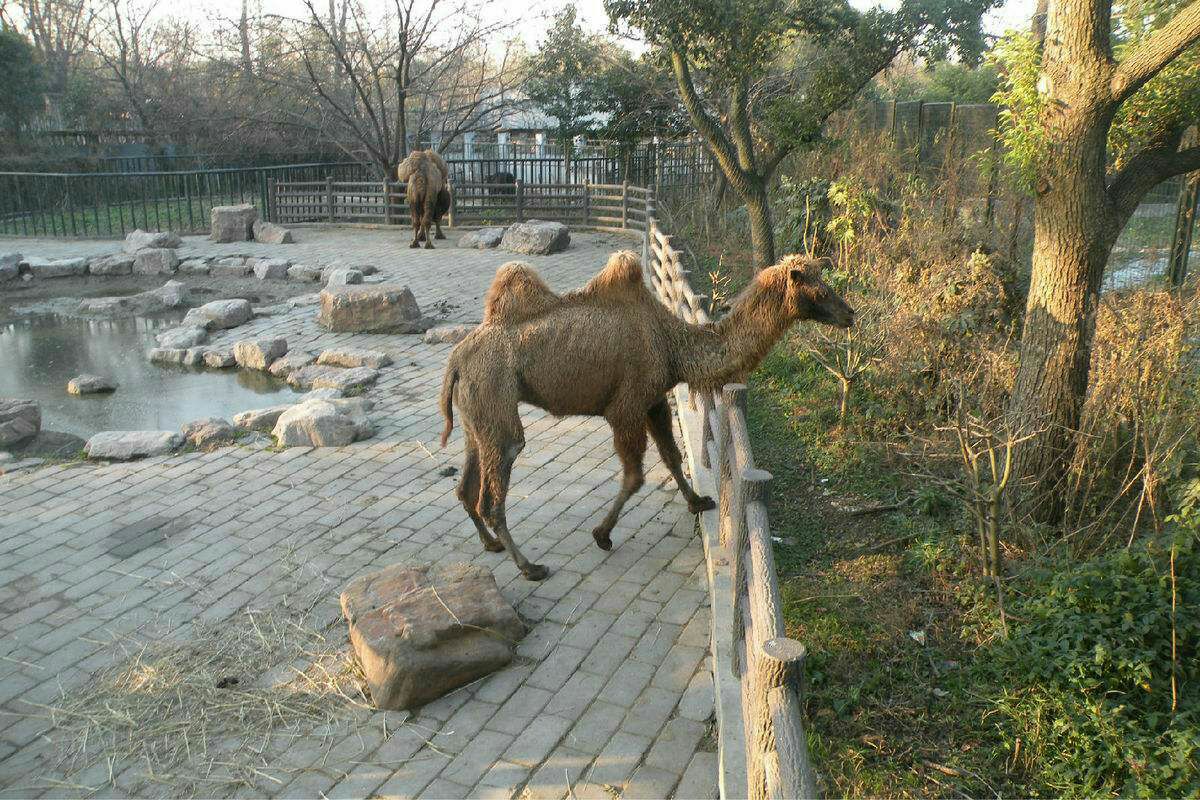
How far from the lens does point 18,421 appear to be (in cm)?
840

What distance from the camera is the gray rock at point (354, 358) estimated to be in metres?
10.4

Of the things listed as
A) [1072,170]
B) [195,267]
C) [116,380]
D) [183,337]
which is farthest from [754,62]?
[195,267]

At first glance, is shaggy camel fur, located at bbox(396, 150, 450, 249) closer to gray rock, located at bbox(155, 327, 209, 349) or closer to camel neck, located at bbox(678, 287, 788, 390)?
gray rock, located at bbox(155, 327, 209, 349)

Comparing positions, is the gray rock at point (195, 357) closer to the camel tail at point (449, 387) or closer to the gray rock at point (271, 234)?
the camel tail at point (449, 387)

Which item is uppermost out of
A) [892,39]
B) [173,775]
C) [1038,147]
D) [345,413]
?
[892,39]

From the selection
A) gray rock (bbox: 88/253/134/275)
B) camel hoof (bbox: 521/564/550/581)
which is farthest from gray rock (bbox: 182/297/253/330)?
camel hoof (bbox: 521/564/550/581)

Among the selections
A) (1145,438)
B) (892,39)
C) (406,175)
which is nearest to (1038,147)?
(1145,438)

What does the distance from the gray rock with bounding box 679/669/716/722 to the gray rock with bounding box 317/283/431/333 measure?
8.27 metres

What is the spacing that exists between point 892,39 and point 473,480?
9.37 m

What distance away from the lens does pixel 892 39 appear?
12125 millimetres

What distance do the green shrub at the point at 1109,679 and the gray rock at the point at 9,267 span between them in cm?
1719

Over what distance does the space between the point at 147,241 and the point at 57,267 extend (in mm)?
1914

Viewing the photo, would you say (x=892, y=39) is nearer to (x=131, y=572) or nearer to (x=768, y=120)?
(x=768, y=120)

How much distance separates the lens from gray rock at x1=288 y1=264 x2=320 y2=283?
52.3ft
